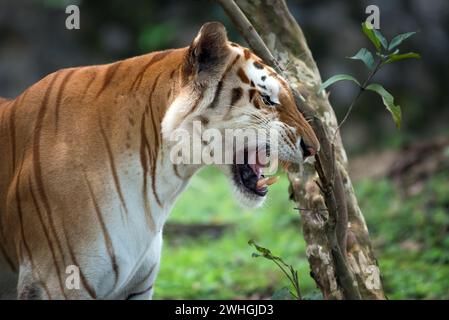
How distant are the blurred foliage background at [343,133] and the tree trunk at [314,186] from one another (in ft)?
5.16

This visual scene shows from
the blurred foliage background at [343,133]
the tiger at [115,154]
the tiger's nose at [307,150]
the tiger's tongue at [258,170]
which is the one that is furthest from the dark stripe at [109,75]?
the blurred foliage background at [343,133]

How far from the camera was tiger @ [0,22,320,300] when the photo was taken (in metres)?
3.43

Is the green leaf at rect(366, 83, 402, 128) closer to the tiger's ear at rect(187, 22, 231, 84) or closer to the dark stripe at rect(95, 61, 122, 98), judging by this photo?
the tiger's ear at rect(187, 22, 231, 84)

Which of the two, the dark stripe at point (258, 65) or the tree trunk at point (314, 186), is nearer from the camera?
the dark stripe at point (258, 65)

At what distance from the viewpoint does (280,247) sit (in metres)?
7.89

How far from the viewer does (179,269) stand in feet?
22.8

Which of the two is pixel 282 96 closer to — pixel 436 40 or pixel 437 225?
pixel 437 225

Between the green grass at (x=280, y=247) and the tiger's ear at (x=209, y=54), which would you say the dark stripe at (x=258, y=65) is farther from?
the green grass at (x=280, y=247)

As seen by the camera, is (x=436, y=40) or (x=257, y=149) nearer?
(x=257, y=149)

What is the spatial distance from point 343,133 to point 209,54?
8.87 m

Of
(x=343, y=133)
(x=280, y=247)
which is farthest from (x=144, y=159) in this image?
(x=343, y=133)

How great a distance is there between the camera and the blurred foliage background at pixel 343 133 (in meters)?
6.73

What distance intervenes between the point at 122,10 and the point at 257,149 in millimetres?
10826
